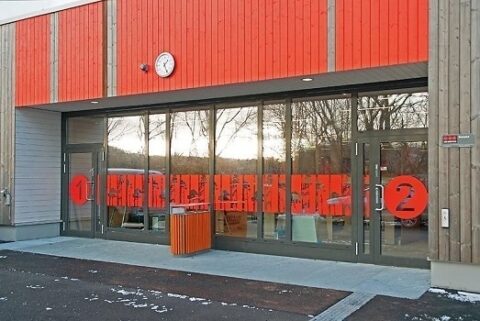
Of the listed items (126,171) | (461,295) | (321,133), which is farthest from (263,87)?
(461,295)

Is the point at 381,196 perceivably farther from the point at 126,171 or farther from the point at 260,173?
the point at 126,171

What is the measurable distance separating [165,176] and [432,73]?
594 cm

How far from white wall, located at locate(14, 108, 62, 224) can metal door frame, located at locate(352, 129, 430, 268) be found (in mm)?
7318

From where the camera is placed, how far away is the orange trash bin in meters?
9.14

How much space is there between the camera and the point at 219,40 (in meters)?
8.77

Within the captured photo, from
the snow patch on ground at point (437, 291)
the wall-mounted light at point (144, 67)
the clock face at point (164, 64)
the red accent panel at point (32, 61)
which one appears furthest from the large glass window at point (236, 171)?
the red accent panel at point (32, 61)

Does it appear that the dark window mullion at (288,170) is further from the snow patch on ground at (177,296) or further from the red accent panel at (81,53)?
the red accent panel at (81,53)

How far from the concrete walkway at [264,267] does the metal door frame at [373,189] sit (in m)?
0.17

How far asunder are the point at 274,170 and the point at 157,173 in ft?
9.25

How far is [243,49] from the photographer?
853 centimetres

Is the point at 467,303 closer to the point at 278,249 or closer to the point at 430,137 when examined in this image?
the point at 430,137

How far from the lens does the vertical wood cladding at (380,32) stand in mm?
7066

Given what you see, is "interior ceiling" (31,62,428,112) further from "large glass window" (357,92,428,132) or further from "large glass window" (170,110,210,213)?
"large glass window" (170,110,210,213)

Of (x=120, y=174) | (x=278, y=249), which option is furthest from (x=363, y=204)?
(x=120, y=174)
